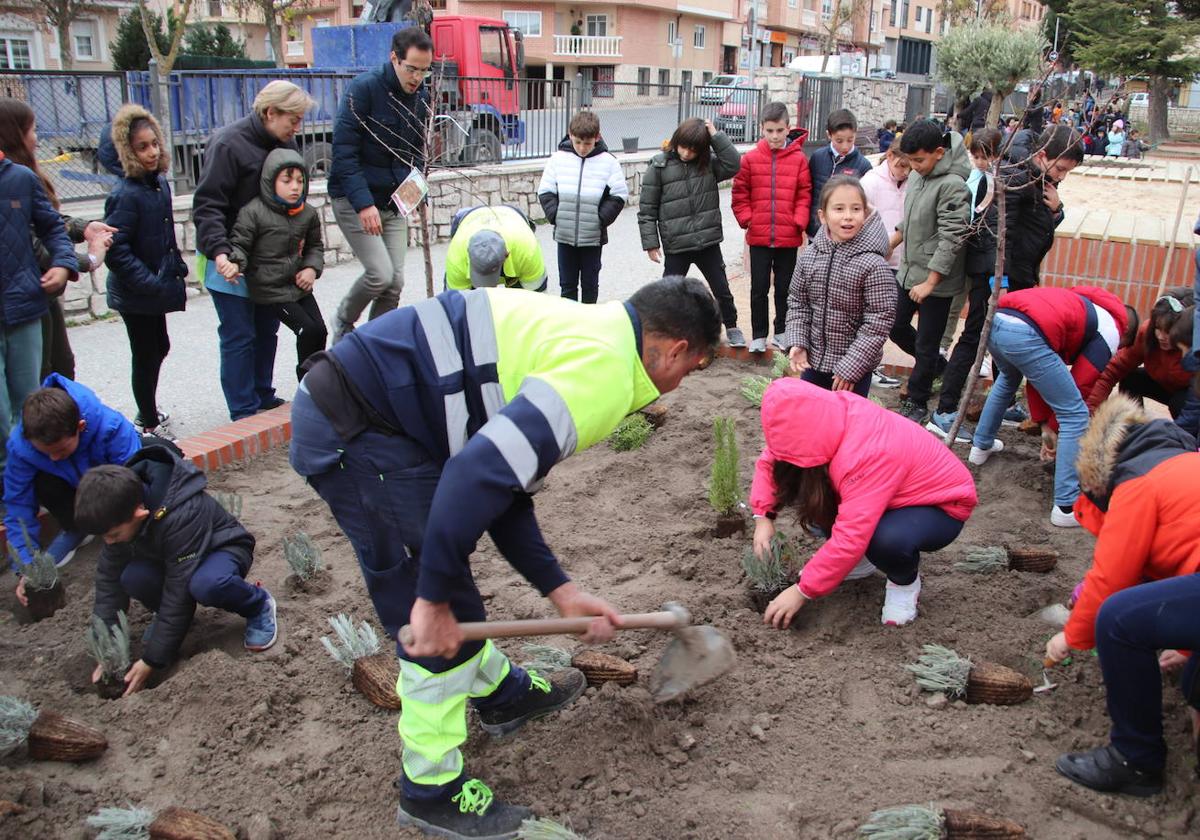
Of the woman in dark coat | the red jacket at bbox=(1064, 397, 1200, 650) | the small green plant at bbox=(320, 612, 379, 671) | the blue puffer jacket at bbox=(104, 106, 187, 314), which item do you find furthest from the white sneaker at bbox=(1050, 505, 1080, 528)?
the blue puffer jacket at bbox=(104, 106, 187, 314)

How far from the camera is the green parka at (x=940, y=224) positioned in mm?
5055

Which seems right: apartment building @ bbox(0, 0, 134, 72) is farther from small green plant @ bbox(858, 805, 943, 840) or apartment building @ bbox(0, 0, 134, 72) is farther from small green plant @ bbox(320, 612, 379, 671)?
small green plant @ bbox(858, 805, 943, 840)

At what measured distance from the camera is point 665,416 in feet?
17.4

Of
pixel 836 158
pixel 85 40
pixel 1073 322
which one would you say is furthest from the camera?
pixel 85 40

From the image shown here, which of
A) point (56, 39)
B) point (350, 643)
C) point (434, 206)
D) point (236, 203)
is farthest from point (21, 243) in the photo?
point (56, 39)

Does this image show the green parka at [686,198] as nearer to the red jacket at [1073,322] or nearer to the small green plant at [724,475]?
the red jacket at [1073,322]

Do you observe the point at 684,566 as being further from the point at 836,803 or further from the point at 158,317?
the point at 158,317

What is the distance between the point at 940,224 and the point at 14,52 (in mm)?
37721

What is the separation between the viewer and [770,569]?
344 cm

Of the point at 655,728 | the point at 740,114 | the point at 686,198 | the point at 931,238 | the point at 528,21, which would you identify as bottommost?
the point at 655,728

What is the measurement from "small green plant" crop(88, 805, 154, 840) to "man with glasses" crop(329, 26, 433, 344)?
3.80m

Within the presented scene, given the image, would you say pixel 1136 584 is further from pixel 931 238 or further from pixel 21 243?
pixel 21 243

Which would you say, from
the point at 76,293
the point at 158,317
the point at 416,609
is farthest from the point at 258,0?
the point at 416,609

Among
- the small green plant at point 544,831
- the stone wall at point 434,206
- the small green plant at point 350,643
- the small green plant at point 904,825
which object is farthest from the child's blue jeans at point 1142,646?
the stone wall at point 434,206
